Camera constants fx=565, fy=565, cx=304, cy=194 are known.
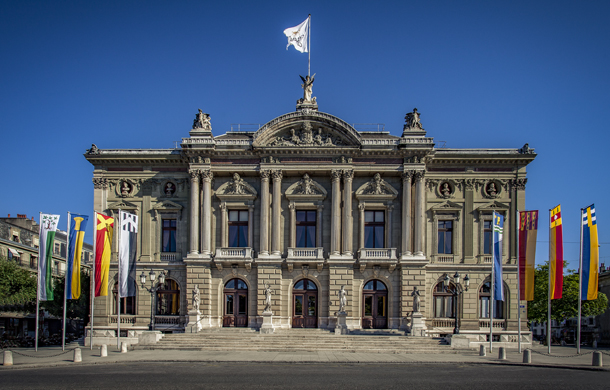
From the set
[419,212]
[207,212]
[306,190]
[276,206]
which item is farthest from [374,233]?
[207,212]

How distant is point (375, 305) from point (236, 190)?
12844mm

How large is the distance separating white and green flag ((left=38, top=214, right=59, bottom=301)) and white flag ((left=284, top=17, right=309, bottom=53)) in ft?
69.3

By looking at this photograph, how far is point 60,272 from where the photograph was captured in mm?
61938

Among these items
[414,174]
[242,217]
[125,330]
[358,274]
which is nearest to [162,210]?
[242,217]

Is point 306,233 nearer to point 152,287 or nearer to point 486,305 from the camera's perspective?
point 152,287

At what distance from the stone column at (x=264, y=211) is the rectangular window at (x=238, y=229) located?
171 centimetres

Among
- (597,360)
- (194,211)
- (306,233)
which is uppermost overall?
(194,211)

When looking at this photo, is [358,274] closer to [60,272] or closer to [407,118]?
[407,118]

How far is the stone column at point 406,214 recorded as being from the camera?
39375 millimetres

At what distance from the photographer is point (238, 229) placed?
41.0m

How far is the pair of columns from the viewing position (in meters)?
39.3

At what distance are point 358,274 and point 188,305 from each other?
39.5 ft

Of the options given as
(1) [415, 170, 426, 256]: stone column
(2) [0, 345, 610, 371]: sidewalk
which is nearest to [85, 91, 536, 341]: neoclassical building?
(1) [415, 170, 426, 256]: stone column

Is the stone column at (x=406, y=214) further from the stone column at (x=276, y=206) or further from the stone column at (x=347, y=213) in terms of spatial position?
the stone column at (x=276, y=206)
